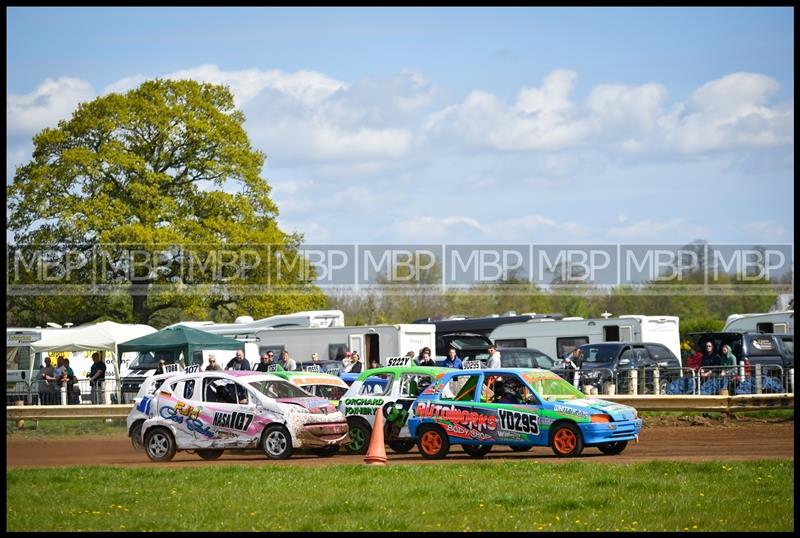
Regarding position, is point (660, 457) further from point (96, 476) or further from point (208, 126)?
point (208, 126)

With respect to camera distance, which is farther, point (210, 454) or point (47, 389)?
point (47, 389)

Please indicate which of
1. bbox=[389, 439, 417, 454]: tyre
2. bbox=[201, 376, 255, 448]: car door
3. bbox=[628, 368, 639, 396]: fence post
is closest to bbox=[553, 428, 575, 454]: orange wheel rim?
bbox=[389, 439, 417, 454]: tyre

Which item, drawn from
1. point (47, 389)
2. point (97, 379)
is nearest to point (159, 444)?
point (97, 379)

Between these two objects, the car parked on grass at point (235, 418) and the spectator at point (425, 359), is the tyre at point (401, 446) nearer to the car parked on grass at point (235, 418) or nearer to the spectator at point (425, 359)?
the car parked on grass at point (235, 418)

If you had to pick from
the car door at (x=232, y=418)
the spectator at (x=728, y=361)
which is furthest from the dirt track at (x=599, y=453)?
the spectator at (x=728, y=361)

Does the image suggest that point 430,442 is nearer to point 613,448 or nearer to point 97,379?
point 613,448

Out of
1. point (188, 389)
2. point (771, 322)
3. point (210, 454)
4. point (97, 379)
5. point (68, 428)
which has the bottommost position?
point (210, 454)

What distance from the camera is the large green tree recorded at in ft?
163

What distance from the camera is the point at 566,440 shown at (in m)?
20.0

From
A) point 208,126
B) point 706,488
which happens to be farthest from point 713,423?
point 208,126

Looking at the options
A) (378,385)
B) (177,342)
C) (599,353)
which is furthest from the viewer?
(177,342)

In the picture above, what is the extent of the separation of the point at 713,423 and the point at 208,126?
31.2m

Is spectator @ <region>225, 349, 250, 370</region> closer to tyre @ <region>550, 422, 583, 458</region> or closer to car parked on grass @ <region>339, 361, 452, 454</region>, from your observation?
car parked on grass @ <region>339, 361, 452, 454</region>

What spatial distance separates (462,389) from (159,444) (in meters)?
5.33
